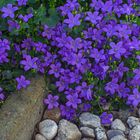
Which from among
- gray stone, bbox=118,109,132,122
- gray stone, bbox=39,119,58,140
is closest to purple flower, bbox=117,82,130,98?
gray stone, bbox=118,109,132,122

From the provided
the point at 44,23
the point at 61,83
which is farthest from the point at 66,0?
the point at 61,83

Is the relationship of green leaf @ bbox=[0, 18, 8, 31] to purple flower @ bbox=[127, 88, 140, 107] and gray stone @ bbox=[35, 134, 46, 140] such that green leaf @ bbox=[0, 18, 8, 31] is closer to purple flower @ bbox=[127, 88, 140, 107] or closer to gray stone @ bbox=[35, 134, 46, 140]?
gray stone @ bbox=[35, 134, 46, 140]

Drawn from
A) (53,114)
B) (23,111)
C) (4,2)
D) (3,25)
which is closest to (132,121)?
(53,114)

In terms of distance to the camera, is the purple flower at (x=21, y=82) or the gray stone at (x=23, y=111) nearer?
the gray stone at (x=23, y=111)

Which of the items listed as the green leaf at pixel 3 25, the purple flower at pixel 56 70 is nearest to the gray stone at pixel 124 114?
the purple flower at pixel 56 70

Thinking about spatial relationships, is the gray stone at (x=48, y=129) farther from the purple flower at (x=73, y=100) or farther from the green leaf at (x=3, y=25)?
the green leaf at (x=3, y=25)

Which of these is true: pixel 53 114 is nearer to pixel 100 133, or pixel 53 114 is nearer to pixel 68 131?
pixel 68 131
